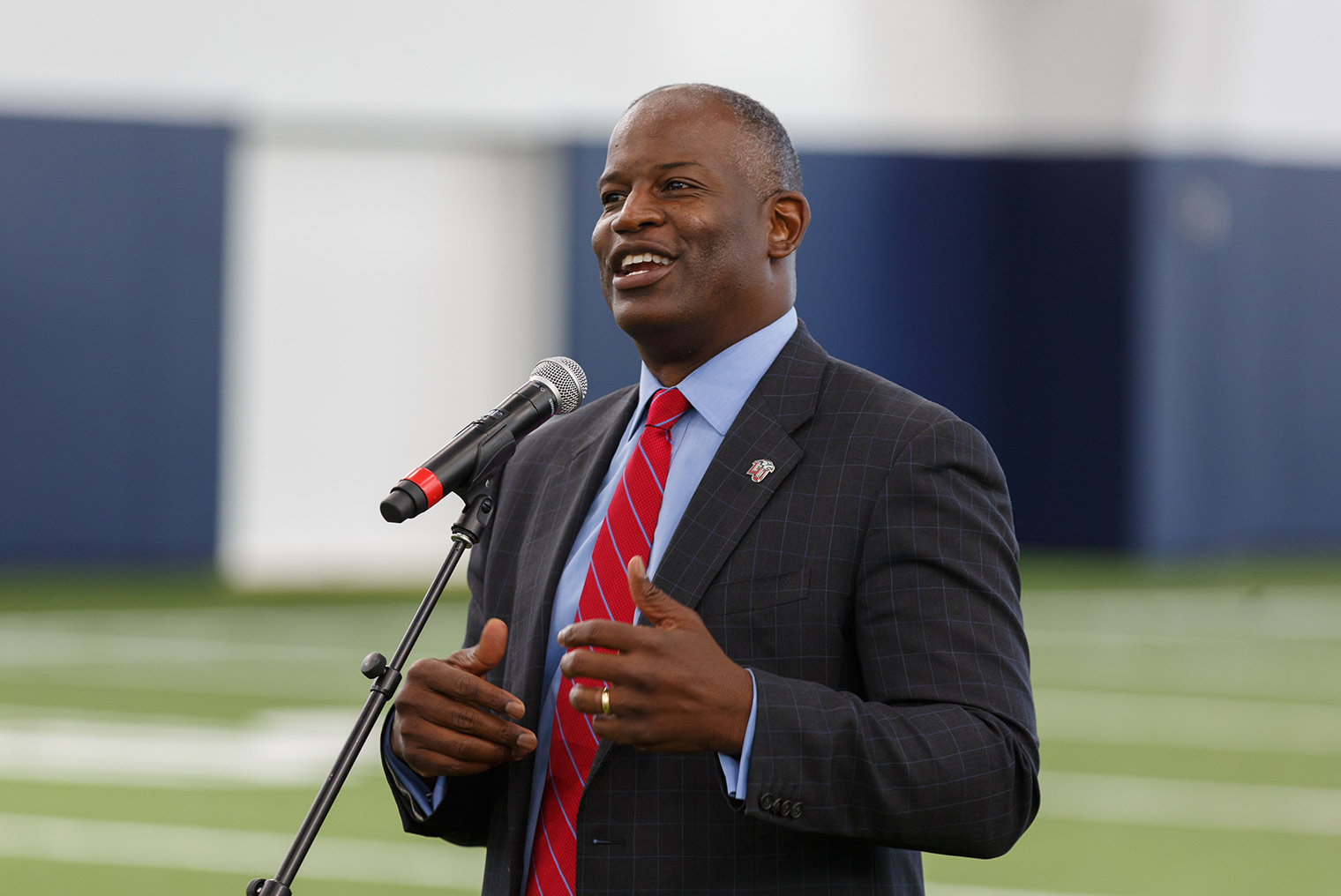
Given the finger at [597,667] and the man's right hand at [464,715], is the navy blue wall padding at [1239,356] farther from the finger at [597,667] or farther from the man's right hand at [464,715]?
the finger at [597,667]

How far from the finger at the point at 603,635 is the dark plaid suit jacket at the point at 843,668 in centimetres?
20

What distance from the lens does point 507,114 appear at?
14797 millimetres

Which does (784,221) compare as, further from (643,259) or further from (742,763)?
(742,763)

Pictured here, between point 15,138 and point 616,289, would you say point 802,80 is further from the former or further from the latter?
point 616,289

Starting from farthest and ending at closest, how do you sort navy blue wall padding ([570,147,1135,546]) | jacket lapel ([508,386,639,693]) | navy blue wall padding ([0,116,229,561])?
navy blue wall padding ([570,147,1135,546]) < navy blue wall padding ([0,116,229,561]) < jacket lapel ([508,386,639,693])

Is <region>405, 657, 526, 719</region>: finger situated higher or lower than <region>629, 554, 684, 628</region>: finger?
lower

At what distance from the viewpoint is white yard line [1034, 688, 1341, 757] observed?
808 cm

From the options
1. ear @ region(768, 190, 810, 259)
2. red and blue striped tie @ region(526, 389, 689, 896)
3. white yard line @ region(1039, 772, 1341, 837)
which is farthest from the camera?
white yard line @ region(1039, 772, 1341, 837)

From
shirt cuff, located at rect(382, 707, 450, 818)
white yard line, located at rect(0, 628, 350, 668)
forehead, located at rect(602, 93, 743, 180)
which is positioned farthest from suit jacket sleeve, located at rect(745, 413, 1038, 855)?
white yard line, located at rect(0, 628, 350, 668)

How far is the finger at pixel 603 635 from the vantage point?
1.86 m

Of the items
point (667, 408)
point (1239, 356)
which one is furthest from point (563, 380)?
point (1239, 356)

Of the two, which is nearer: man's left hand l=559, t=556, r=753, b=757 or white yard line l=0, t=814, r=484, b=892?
man's left hand l=559, t=556, r=753, b=757

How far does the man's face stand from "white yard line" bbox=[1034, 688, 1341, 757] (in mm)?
6069

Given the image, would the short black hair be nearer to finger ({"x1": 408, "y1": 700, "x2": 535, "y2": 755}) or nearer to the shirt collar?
the shirt collar
